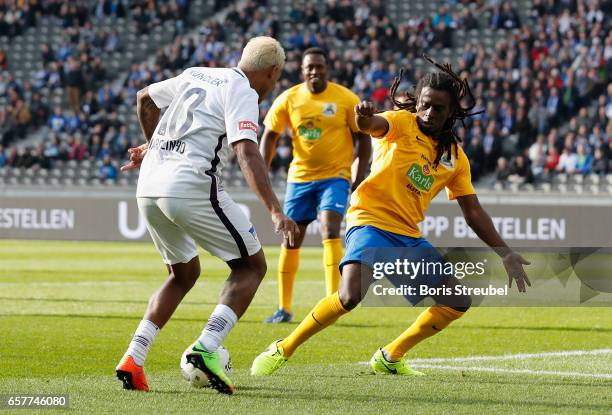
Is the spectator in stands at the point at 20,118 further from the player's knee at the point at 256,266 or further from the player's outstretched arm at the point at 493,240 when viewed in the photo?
the player's knee at the point at 256,266

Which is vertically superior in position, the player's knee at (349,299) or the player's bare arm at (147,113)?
the player's bare arm at (147,113)

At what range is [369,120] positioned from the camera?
6.67 metres

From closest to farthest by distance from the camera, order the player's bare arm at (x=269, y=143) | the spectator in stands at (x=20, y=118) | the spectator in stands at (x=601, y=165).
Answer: the player's bare arm at (x=269, y=143)
the spectator in stands at (x=601, y=165)
the spectator in stands at (x=20, y=118)

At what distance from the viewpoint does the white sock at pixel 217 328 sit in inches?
251

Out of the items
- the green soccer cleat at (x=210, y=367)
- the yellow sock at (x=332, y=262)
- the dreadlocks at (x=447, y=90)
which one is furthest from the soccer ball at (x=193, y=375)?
the yellow sock at (x=332, y=262)

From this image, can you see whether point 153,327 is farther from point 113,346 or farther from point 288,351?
point 113,346

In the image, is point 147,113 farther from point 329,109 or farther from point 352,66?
point 352,66

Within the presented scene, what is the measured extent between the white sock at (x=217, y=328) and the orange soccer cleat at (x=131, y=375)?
40cm

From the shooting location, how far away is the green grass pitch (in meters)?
6.15

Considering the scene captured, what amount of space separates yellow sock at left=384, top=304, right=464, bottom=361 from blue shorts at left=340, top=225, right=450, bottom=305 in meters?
0.16

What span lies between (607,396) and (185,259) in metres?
2.54

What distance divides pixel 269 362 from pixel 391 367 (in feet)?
2.64

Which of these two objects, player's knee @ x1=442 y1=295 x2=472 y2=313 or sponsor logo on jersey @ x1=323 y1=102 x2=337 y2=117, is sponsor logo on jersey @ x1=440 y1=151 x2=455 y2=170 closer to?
player's knee @ x1=442 y1=295 x2=472 y2=313

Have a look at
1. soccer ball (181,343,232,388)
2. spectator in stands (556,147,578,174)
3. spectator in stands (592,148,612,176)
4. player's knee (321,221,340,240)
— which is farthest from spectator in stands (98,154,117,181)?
soccer ball (181,343,232,388)
